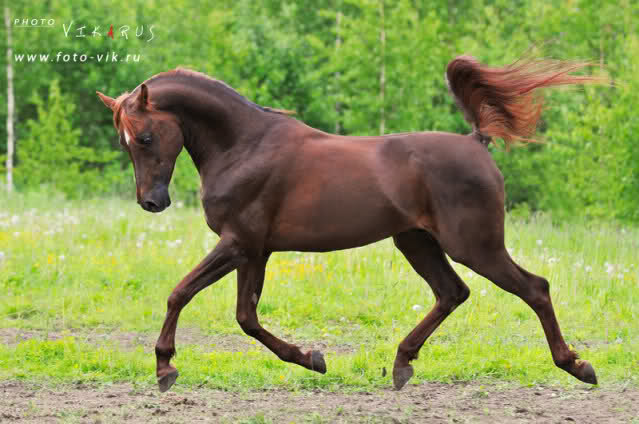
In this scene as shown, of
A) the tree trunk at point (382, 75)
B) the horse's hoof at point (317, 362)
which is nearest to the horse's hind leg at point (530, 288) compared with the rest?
the horse's hoof at point (317, 362)

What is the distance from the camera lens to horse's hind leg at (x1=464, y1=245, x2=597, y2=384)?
479cm

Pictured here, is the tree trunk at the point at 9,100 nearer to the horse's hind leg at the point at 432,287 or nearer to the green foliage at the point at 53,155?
the green foliage at the point at 53,155

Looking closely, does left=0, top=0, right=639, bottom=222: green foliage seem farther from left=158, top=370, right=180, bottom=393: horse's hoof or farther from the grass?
left=158, top=370, right=180, bottom=393: horse's hoof

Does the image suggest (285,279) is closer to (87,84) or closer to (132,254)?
(132,254)

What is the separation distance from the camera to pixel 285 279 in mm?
8203

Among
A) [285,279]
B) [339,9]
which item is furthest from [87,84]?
[285,279]

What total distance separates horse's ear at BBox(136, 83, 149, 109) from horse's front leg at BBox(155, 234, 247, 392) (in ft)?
3.16

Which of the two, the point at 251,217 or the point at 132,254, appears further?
the point at 132,254

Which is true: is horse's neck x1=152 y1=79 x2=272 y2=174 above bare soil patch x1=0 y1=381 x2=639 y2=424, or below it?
above

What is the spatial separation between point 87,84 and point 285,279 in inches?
743

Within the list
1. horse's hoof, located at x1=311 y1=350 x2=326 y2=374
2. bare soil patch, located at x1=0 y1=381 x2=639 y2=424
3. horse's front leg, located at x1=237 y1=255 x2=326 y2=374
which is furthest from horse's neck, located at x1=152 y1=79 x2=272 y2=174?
bare soil patch, located at x1=0 y1=381 x2=639 y2=424

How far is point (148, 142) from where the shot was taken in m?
4.71

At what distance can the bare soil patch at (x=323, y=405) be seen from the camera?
4.60 m

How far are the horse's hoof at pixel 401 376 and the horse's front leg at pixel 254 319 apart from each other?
54cm
